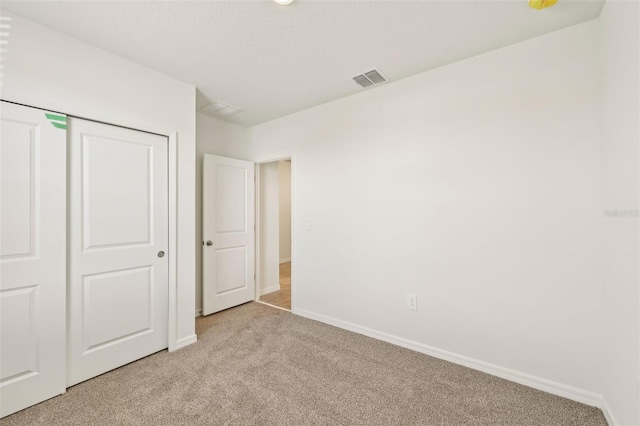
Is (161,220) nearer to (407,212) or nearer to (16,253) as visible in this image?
(16,253)

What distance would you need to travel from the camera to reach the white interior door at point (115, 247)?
197 cm

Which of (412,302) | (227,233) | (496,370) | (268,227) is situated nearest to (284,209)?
(268,227)

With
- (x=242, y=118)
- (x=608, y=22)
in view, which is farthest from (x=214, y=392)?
(x=608, y=22)

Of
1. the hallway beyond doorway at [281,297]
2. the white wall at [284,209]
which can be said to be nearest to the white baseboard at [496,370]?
the hallway beyond doorway at [281,297]

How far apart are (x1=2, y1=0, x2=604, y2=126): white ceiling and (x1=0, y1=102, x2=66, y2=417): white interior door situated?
2.46 feet

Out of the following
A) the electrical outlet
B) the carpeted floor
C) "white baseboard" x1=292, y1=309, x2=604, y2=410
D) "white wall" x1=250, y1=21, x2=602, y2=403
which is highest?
"white wall" x1=250, y1=21, x2=602, y2=403

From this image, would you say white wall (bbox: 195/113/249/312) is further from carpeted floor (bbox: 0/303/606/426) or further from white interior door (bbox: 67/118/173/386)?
carpeted floor (bbox: 0/303/606/426)

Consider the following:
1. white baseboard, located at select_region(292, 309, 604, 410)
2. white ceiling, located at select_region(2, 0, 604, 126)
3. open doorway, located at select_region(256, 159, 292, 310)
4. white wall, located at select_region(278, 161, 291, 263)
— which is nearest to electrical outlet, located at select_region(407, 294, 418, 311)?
white baseboard, located at select_region(292, 309, 604, 410)

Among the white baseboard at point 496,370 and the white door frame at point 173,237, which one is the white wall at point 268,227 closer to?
the white door frame at point 173,237

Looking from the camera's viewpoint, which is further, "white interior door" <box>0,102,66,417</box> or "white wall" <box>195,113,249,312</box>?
"white wall" <box>195,113,249,312</box>

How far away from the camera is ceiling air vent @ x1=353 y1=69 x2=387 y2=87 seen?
2410 millimetres

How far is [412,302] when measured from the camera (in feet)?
8.06

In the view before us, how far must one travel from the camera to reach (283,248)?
6.59 m

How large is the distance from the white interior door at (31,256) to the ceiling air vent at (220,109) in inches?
59.5
